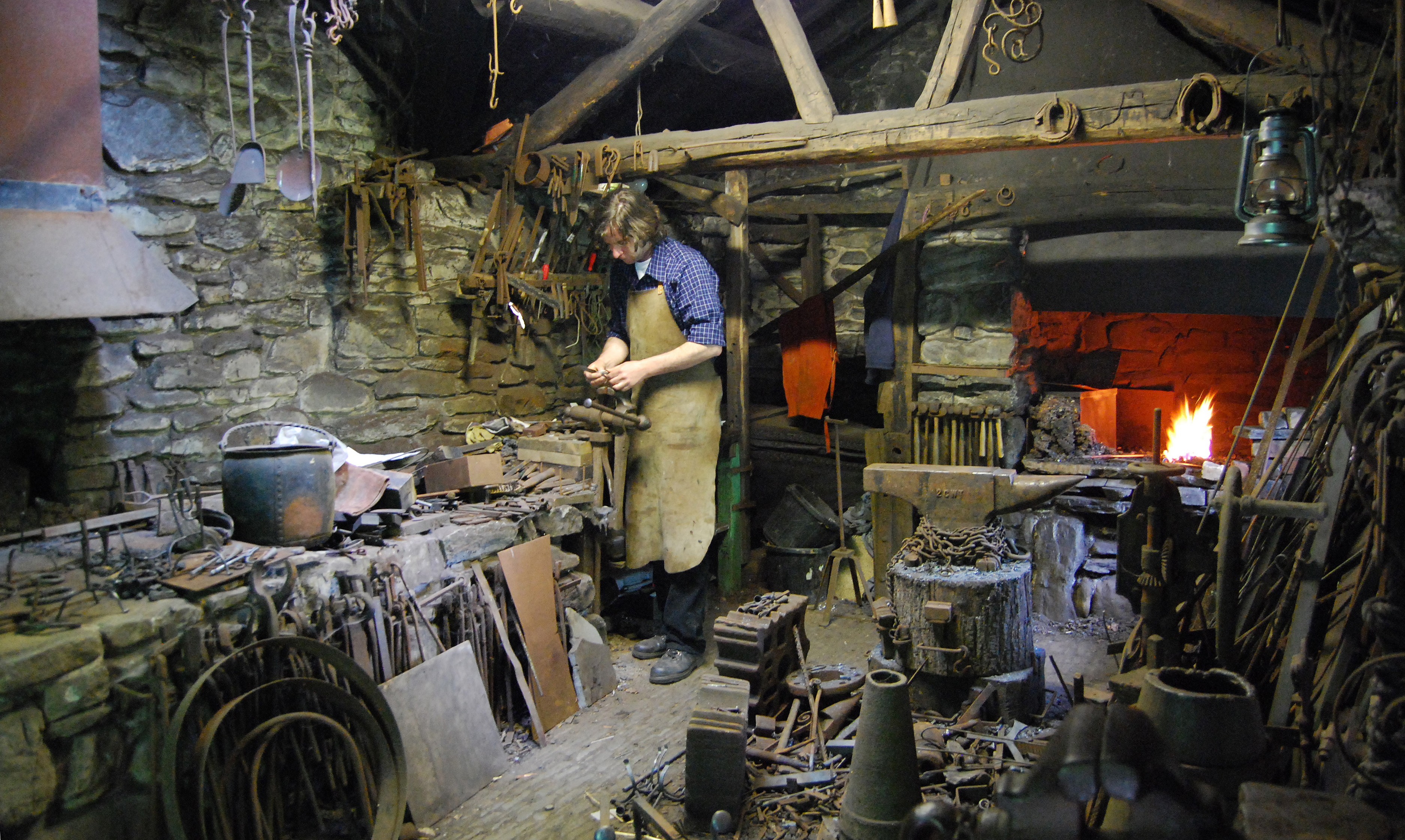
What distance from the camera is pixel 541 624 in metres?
3.85

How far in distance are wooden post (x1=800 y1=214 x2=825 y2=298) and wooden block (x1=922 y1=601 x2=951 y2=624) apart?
12.1ft

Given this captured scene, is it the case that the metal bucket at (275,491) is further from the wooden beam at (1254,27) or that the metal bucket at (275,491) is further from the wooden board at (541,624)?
the wooden beam at (1254,27)

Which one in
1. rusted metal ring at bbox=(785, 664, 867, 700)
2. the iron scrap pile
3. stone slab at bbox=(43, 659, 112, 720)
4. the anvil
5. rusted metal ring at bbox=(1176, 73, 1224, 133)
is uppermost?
rusted metal ring at bbox=(1176, 73, 1224, 133)

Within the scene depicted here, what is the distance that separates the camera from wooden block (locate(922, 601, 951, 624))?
10.9 feet

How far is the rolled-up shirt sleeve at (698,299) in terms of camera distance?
423 centimetres

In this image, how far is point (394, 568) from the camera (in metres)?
3.24

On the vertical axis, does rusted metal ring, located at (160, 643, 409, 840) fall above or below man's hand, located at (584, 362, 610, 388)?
below

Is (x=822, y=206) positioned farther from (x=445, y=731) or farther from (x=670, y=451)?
(x=445, y=731)

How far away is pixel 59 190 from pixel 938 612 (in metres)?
3.48

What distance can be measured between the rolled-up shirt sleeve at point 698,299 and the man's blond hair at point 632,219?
0.20 meters

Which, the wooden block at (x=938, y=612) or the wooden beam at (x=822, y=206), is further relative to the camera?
the wooden beam at (x=822, y=206)

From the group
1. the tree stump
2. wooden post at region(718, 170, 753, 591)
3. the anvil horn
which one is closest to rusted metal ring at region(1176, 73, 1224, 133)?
the anvil horn

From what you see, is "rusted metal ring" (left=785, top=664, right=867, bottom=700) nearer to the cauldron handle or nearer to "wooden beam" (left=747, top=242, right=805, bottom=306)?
the cauldron handle

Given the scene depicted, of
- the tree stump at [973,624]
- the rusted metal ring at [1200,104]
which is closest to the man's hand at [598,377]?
the tree stump at [973,624]
